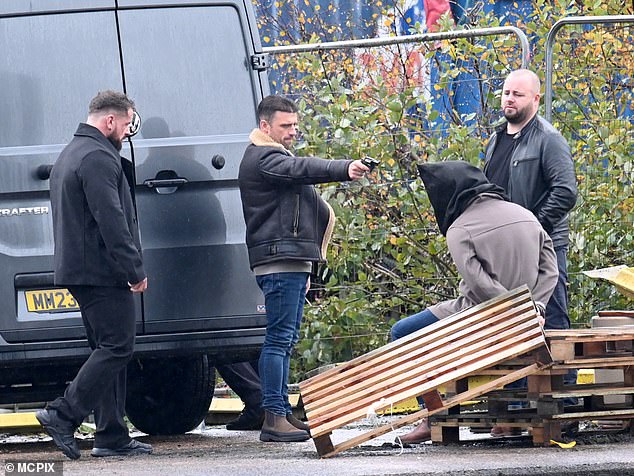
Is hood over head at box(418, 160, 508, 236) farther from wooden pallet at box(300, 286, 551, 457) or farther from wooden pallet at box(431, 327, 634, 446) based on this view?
wooden pallet at box(431, 327, 634, 446)

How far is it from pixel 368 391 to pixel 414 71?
3.66 meters

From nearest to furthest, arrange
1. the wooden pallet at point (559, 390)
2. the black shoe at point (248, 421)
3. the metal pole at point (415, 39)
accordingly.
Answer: the wooden pallet at point (559, 390) → the black shoe at point (248, 421) → the metal pole at point (415, 39)

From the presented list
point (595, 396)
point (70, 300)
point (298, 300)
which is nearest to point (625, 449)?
point (595, 396)

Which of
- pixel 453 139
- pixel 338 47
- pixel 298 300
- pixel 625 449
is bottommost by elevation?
pixel 625 449

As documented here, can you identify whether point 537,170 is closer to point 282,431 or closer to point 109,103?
point 282,431

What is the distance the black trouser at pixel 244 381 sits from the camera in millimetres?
8641

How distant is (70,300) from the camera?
7.36m

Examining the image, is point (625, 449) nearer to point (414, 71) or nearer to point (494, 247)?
point (494, 247)

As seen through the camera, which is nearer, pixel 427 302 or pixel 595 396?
pixel 595 396

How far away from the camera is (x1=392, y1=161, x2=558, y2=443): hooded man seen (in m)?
6.87

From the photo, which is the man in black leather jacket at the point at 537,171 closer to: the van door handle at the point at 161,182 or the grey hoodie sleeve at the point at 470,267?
the grey hoodie sleeve at the point at 470,267

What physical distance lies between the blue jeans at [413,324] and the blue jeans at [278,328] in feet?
1.86

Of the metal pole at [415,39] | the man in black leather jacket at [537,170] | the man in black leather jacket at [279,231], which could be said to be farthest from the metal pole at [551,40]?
the man in black leather jacket at [279,231]

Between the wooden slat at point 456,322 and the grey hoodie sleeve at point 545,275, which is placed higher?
the grey hoodie sleeve at point 545,275
